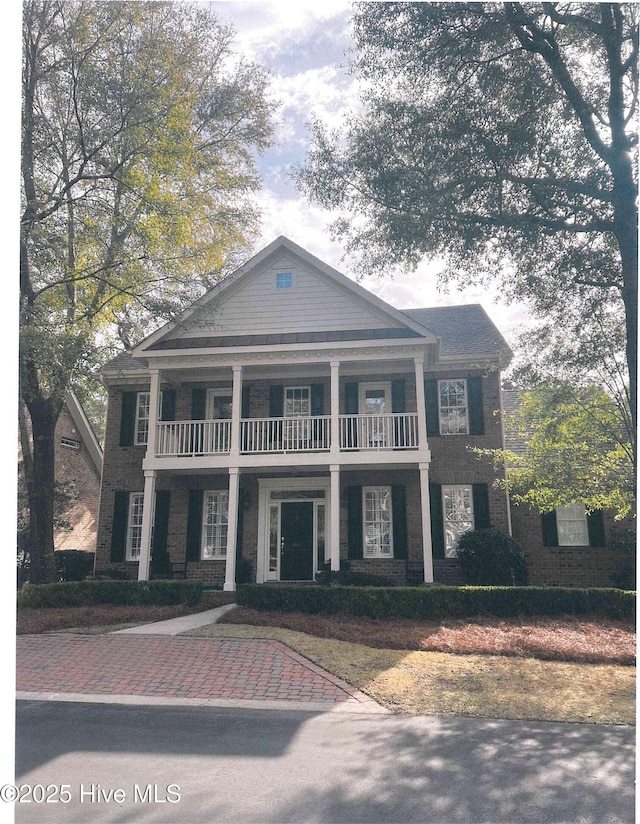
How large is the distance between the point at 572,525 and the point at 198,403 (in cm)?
1062

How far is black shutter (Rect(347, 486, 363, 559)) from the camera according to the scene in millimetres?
15719

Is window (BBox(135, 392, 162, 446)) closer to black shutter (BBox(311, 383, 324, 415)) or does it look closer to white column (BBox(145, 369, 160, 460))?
white column (BBox(145, 369, 160, 460))

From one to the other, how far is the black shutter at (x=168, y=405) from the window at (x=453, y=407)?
293 inches

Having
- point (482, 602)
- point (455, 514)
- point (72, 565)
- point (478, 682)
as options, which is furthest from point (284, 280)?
point (478, 682)

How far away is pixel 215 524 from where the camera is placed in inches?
659

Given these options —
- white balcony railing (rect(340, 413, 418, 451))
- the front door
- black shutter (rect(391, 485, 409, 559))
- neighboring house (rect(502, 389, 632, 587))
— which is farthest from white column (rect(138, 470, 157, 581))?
neighboring house (rect(502, 389, 632, 587))

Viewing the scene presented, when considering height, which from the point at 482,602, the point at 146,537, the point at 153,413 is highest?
the point at 153,413

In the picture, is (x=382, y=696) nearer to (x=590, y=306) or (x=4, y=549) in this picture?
(x=4, y=549)

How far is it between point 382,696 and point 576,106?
9124 millimetres

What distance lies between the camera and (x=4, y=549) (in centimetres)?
441

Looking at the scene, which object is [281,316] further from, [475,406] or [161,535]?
[161,535]

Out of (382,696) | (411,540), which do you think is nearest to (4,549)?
(382,696)

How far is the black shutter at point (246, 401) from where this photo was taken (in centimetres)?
1689

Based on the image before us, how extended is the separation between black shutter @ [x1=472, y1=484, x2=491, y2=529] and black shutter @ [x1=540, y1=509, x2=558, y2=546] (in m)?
1.67
